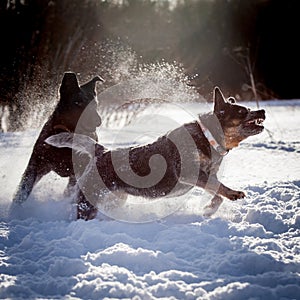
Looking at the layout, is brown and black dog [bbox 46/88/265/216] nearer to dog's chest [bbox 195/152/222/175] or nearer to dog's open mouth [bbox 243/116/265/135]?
dog's chest [bbox 195/152/222/175]

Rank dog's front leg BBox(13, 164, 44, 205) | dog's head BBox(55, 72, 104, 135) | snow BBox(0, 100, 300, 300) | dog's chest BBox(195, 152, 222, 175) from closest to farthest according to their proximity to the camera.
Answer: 1. snow BBox(0, 100, 300, 300)
2. dog's chest BBox(195, 152, 222, 175)
3. dog's front leg BBox(13, 164, 44, 205)
4. dog's head BBox(55, 72, 104, 135)

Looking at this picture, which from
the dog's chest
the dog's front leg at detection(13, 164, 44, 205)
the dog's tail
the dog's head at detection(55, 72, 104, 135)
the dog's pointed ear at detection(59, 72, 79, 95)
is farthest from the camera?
the dog's pointed ear at detection(59, 72, 79, 95)

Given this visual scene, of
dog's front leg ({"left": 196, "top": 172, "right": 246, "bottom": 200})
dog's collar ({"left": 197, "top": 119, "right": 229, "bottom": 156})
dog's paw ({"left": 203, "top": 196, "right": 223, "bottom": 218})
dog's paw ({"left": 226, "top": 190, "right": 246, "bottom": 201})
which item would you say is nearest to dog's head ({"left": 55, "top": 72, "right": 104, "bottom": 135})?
dog's collar ({"left": 197, "top": 119, "right": 229, "bottom": 156})

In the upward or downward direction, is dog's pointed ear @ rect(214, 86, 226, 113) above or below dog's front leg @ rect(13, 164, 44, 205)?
above

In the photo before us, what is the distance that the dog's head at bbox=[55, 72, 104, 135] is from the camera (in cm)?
571

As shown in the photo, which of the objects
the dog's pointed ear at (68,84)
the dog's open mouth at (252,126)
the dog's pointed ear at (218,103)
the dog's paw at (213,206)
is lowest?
the dog's paw at (213,206)

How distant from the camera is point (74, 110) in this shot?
5.80 metres

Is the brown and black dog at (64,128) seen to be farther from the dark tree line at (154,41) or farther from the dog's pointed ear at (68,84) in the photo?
the dark tree line at (154,41)

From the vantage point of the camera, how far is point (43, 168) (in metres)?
5.45

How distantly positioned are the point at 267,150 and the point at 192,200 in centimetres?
462

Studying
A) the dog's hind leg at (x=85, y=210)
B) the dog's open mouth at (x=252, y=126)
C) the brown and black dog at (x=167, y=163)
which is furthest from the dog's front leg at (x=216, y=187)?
the dog's hind leg at (x=85, y=210)

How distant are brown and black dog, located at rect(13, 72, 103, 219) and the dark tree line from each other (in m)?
2.82

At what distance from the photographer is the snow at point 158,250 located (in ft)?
9.43

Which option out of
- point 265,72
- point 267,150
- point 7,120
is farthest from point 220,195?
point 265,72
